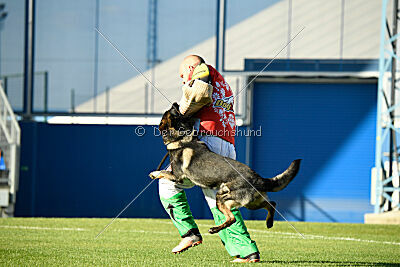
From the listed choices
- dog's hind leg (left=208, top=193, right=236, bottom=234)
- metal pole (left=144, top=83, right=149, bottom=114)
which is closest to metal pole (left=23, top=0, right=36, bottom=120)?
metal pole (left=144, top=83, right=149, bottom=114)

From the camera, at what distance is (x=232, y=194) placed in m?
5.56

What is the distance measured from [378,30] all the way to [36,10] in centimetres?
1021

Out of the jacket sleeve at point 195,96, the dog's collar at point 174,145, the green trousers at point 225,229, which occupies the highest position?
the jacket sleeve at point 195,96

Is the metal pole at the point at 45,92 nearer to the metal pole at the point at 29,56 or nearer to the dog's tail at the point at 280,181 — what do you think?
the metal pole at the point at 29,56

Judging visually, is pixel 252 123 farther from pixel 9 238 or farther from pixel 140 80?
pixel 9 238

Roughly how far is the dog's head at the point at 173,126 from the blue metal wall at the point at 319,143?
1427 centimetres

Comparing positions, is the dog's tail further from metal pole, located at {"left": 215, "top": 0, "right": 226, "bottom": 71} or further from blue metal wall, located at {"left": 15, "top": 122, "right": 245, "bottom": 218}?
metal pole, located at {"left": 215, "top": 0, "right": 226, "bottom": 71}

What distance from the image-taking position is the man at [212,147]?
5918 millimetres

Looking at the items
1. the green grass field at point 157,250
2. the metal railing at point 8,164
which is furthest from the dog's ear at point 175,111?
the metal railing at point 8,164

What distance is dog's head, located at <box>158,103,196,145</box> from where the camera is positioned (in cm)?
575

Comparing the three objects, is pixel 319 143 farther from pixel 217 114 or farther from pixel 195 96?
pixel 195 96

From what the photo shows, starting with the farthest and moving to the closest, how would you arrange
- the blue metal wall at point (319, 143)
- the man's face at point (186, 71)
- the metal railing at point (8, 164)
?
1. the blue metal wall at point (319, 143)
2. the metal railing at point (8, 164)
3. the man's face at point (186, 71)

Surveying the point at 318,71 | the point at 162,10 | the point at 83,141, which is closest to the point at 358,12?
the point at 318,71

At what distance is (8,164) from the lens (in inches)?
701
